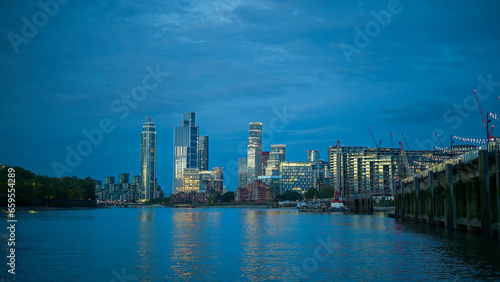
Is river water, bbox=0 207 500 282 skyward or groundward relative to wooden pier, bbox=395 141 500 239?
groundward

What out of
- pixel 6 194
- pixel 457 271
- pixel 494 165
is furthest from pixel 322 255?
pixel 6 194

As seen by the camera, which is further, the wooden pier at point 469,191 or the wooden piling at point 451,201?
the wooden piling at point 451,201

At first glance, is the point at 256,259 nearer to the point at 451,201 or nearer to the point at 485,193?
the point at 485,193

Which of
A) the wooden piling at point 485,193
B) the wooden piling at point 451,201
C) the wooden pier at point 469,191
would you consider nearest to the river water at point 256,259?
the wooden piling at point 485,193

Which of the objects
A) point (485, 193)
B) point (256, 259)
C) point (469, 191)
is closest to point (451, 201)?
point (469, 191)

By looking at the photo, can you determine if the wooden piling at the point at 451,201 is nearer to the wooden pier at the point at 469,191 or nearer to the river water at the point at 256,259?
the wooden pier at the point at 469,191

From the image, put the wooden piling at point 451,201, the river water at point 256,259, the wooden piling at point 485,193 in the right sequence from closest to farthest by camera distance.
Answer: the river water at point 256,259 → the wooden piling at point 485,193 → the wooden piling at point 451,201

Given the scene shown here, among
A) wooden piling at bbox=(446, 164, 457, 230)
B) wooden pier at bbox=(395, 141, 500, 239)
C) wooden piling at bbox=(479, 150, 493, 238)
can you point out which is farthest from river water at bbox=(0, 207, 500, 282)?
wooden piling at bbox=(446, 164, 457, 230)

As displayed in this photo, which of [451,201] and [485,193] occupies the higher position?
[485,193]

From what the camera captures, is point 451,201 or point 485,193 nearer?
point 485,193

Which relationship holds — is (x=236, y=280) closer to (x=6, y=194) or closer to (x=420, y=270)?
(x=420, y=270)

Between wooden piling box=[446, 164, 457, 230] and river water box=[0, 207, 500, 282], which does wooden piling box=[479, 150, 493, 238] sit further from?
wooden piling box=[446, 164, 457, 230]

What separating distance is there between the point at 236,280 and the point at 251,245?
2672cm

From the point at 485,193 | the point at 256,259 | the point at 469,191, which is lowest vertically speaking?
the point at 256,259
